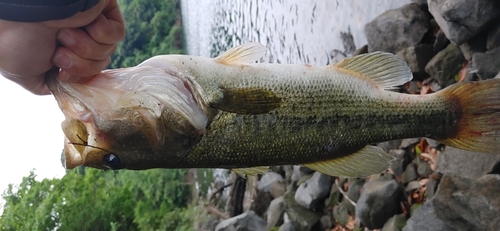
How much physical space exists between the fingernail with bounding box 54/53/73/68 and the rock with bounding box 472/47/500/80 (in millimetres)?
3165

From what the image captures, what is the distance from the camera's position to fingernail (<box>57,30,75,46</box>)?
5.02ft

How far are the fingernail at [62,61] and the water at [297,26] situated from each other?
4.02m

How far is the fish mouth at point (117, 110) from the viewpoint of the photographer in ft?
5.56

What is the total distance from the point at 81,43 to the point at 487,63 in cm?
316

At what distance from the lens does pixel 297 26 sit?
7.62 metres

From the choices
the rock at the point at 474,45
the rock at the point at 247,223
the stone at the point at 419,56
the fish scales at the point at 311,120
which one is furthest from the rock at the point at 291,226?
the fish scales at the point at 311,120

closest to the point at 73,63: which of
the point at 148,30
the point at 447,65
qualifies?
the point at 447,65

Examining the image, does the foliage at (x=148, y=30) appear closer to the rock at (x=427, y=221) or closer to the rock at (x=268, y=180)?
the rock at (x=268, y=180)

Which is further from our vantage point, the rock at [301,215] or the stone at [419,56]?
the rock at [301,215]

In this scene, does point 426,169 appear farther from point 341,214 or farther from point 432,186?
point 341,214

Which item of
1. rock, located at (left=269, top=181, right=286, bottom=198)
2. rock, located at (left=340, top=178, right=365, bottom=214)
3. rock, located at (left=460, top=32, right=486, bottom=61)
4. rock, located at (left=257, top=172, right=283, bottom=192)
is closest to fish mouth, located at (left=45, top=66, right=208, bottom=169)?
rock, located at (left=460, top=32, right=486, bottom=61)

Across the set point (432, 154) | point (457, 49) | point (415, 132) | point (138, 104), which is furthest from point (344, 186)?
Result: point (138, 104)

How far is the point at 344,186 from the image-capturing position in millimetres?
5523

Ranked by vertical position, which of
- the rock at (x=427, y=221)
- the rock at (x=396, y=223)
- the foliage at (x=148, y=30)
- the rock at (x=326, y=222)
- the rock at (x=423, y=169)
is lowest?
the rock at (x=326, y=222)
